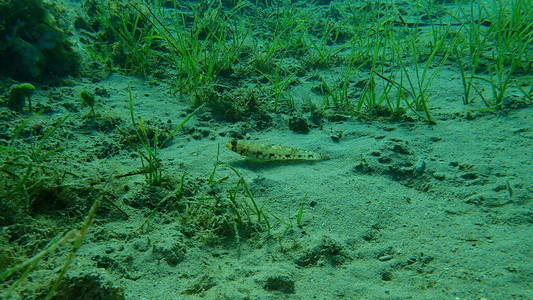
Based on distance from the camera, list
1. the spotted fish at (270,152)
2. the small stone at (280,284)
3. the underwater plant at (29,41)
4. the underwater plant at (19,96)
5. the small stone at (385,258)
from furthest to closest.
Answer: the underwater plant at (29,41), the underwater plant at (19,96), the spotted fish at (270,152), the small stone at (385,258), the small stone at (280,284)

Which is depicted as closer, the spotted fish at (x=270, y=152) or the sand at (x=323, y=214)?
the sand at (x=323, y=214)

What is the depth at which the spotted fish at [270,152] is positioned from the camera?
3723 mm

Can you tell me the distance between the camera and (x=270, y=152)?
12.3 ft

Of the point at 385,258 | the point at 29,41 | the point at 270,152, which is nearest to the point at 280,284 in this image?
the point at 385,258

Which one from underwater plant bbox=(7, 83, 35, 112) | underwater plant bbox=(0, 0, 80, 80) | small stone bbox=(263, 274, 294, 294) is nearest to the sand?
small stone bbox=(263, 274, 294, 294)

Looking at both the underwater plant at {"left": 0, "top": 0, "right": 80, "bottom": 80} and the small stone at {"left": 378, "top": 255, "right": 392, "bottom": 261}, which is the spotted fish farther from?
the underwater plant at {"left": 0, "top": 0, "right": 80, "bottom": 80}

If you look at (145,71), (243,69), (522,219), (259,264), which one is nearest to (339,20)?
(243,69)

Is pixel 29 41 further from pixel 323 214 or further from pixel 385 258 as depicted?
pixel 385 258

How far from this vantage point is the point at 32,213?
8.93 ft

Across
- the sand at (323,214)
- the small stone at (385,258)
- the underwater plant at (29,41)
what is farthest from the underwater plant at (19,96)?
the small stone at (385,258)

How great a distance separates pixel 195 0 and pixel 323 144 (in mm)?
6606

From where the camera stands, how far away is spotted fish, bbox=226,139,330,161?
3723 mm

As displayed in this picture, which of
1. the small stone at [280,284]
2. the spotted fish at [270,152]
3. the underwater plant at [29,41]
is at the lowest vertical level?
the small stone at [280,284]

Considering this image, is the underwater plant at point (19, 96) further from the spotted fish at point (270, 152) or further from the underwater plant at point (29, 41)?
the spotted fish at point (270, 152)
